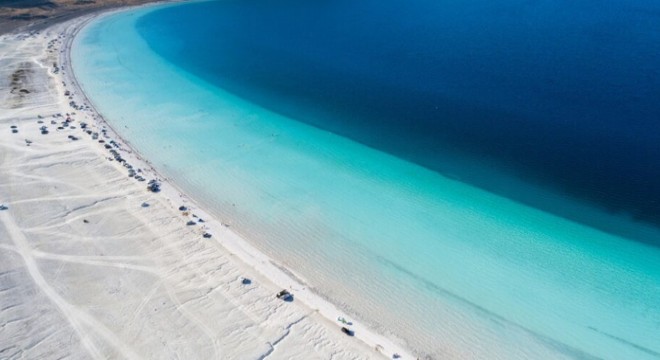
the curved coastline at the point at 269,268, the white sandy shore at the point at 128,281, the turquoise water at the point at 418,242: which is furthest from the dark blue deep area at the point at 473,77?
the white sandy shore at the point at 128,281

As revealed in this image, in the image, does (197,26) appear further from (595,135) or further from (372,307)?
(372,307)

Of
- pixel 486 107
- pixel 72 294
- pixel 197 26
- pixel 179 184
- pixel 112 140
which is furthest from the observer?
pixel 197 26

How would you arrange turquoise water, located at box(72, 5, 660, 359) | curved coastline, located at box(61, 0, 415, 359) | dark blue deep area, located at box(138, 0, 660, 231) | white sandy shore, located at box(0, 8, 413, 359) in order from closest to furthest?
white sandy shore, located at box(0, 8, 413, 359)
curved coastline, located at box(61, 0, 415, 359)
turquoise water, located at box(72, 5, 660, 359)
dark blue deep area, located at box(138, 0, 660, 231)

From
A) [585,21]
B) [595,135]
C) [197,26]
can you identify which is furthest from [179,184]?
[585,21]

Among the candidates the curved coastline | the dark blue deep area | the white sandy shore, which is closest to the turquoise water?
the curved coastline

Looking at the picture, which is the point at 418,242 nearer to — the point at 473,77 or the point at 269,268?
the point at 269,268

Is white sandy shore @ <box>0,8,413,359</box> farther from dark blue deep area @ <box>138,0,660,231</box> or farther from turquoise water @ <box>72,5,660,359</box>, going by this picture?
dark blue deep area @ <box>138,0,660,231</box>
